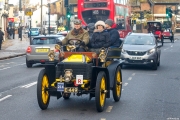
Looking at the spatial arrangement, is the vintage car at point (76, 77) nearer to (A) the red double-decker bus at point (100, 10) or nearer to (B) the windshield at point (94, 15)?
(A) the red double-decker bus at point (100, 10)

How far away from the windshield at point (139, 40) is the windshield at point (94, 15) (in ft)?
35.0

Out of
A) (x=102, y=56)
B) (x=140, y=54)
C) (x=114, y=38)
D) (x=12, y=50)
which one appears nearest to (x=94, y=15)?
(x=12, y=50)

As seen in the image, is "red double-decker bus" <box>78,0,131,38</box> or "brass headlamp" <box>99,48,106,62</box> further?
"red double-decker bus" <box>78,0,131,38</box>

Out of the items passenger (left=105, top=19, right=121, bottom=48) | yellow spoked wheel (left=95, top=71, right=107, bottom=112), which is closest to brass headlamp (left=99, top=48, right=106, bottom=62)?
yellow spoked wheel (left=95, top=71, right=107, bottom=112)

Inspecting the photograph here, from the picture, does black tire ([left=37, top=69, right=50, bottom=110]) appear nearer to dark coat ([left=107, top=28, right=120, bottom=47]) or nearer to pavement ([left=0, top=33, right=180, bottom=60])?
dark coat ([left=107, top=28, right=120, bottom=47])

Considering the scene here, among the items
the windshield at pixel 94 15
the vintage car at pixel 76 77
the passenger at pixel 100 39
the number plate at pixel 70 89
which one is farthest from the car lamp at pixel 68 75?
the windshield at pixel 94 15

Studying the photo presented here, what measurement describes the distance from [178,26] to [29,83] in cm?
8929

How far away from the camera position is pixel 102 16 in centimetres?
3522

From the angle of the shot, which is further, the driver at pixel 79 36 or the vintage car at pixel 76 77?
the driver at pixel 79 36

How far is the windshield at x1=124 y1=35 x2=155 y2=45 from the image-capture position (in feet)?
78.7

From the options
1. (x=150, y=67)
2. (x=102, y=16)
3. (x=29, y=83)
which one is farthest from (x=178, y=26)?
(x=29, y=83)

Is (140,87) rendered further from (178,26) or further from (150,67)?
(178,26)

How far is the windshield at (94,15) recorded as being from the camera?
3512 centimetres

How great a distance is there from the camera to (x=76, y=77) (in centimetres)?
1091
